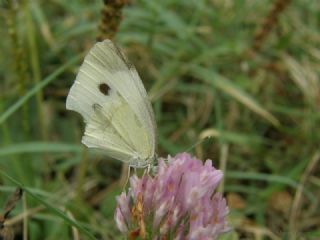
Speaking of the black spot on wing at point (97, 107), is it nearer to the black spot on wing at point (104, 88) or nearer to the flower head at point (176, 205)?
the black spot on wing at point (104, 88)

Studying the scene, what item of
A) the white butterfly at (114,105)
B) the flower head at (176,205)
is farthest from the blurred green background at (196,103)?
the flower head at (176,205)

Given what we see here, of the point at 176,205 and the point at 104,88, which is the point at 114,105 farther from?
the point at 176,205

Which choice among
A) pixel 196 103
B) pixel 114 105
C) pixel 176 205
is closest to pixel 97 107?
pixel 114 105

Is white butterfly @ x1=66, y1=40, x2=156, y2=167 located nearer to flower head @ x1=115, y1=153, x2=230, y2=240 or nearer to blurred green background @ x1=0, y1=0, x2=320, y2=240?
flower head @ x1=115, y1=153, x2=230, y2=240

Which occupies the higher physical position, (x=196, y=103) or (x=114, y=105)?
(x=196, y=103)

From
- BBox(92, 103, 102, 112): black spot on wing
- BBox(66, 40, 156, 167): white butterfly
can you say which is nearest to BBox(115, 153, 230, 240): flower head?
BBox(66, 40, 156, 167): white butterfly

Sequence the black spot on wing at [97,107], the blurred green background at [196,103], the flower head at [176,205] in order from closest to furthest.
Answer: the flower head at [176,205]
the black spot on wing at [97,107]
the blurred green background at [196,103]

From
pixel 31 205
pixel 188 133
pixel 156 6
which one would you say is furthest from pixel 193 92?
pixel 31 205
